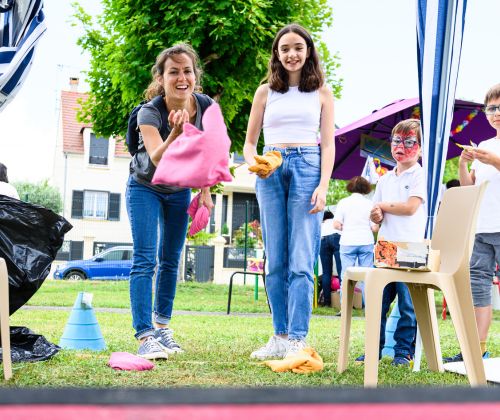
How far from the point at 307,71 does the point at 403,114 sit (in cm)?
617

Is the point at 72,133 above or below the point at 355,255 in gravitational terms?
above

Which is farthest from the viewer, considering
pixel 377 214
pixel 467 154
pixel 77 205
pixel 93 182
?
pixel 93 182

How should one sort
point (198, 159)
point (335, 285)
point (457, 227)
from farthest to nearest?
point (335, 285), point (457, 227), point (198, 159)

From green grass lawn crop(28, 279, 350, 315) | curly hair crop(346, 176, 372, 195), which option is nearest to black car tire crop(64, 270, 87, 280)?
green grass lawn crop(28, 279, 350, 315)

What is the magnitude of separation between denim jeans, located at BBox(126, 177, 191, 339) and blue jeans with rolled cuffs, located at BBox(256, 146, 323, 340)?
54cm

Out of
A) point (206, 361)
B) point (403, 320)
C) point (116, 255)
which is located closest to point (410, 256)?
point (403, 320)

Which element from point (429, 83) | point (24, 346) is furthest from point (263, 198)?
point (24, 346)

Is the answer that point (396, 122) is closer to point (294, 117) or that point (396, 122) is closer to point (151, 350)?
point (294, 117)

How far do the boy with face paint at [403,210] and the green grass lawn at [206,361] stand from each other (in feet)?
0.78

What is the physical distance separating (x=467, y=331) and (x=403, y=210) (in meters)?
1.02

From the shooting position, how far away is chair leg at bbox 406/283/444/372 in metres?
3.72

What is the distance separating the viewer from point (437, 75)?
3.91 meters

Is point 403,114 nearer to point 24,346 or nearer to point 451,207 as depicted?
point 451,207

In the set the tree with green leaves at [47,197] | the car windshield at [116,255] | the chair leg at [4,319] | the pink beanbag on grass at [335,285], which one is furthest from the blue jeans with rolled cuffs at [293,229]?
the tree with green leaves at [47,197]
